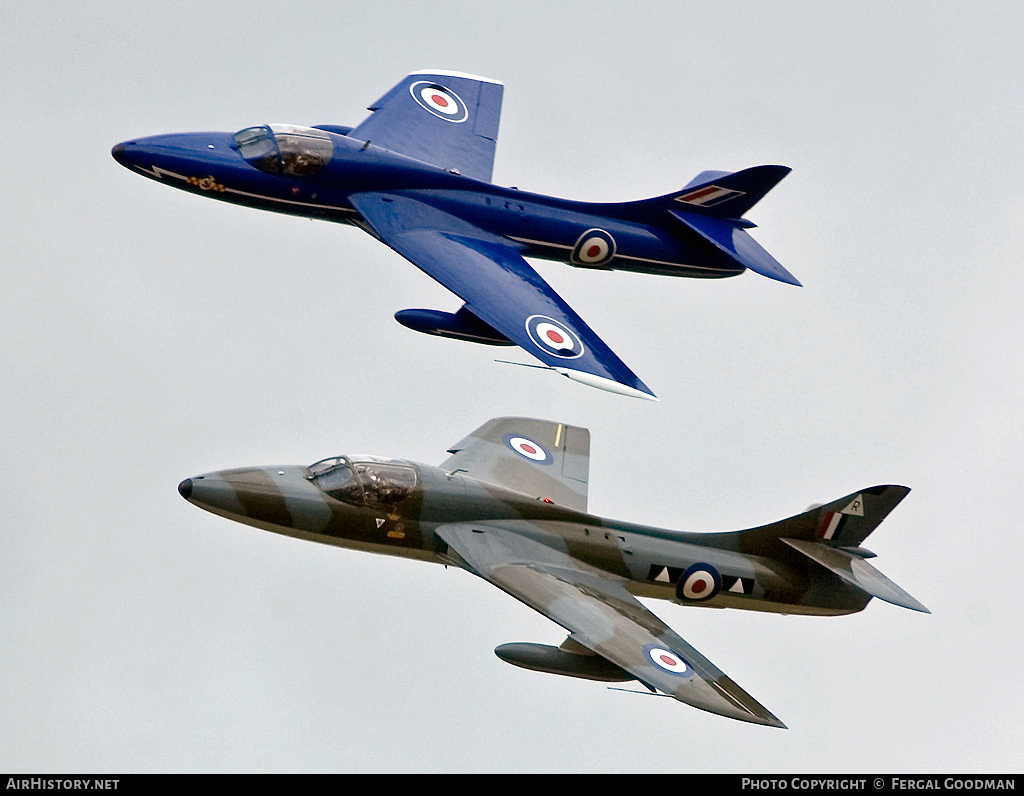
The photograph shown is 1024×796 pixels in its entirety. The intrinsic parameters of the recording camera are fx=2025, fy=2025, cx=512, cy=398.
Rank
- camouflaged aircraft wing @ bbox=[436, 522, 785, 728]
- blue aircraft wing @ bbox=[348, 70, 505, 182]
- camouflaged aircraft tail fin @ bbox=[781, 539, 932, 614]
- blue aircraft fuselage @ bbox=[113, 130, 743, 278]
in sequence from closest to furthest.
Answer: camouflaged aircraft wing @ bbox=[436, 522, 785, 728] → camouflaged aircraft tail fin @ bbox=[781, 539, 932, 614] → blue aircraft fuselage @ bbox=[113, 130, 743, 278] → blue aircraft wing @ bbox=[348, 70, 505, 182]

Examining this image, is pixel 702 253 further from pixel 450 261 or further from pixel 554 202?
pixel 450 261

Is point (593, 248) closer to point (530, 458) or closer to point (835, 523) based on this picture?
point (530, 458)

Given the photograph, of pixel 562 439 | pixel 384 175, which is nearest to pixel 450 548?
pixel 562 439

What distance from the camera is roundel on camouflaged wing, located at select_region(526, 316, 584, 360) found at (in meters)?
42.4

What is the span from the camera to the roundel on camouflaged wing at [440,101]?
50.2 m

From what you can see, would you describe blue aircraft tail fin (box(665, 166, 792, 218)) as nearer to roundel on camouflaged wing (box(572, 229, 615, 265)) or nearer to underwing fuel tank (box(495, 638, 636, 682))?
roundel on camouflaged wing (box(572, 229, 615, 265))

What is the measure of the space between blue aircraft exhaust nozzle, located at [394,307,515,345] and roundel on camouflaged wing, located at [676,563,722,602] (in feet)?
21.7

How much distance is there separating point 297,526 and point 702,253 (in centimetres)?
1318

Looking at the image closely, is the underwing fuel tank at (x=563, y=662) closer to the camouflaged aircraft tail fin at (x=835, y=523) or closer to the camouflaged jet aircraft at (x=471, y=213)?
the camouflaged aircraft tail fin at (x=835, y=523)

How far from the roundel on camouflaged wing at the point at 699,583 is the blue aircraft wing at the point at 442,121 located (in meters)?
11.7

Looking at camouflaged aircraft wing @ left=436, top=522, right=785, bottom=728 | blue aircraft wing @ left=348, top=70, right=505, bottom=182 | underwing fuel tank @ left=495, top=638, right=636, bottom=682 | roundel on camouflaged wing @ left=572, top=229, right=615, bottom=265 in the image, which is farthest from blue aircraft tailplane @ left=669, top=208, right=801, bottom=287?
underwing fuel tank @ left=495, top=638, right=636, bottom=682

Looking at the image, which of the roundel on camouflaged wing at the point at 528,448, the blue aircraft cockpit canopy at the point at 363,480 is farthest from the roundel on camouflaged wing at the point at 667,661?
the roundel on camouflaged wing at the point at 528,448

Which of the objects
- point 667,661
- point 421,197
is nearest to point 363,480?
point 667,661

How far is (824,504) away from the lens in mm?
43125
